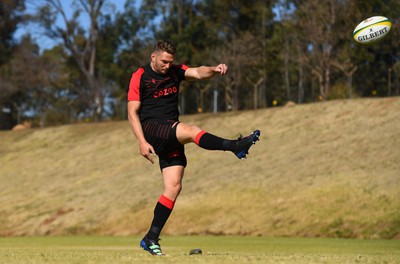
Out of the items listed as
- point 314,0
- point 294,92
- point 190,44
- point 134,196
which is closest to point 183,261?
point 134,196

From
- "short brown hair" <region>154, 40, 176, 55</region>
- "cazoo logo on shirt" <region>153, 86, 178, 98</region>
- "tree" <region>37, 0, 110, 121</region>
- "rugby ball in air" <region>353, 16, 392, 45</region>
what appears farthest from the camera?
"tree" <region>37, 0, 110, 121</region>

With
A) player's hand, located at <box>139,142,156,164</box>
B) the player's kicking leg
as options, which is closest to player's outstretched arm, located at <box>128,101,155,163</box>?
player's hand, located at <box>139,142,156,164</box>

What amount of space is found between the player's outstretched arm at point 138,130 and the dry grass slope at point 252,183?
1326cm

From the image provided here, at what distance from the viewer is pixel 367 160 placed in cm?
2816

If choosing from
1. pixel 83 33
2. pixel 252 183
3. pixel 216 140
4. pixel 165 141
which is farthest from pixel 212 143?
pixel 83 33

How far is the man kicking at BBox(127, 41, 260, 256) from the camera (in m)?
9.98

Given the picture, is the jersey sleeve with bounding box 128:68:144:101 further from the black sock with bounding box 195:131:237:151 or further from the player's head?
the black sock with bounding box 195:131:237:151

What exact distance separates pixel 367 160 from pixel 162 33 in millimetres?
46905

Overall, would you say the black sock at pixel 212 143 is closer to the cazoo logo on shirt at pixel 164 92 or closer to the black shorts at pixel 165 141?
the black shorts at pixel 165 141

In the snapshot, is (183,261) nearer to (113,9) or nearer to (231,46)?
(231,46)

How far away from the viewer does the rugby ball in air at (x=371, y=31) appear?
43.2ft

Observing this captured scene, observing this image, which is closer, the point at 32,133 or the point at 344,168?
the point at 344,168

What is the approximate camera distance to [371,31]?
13242 mm

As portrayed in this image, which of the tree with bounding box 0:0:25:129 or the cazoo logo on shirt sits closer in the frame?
the cazoo logo on shirt
